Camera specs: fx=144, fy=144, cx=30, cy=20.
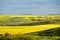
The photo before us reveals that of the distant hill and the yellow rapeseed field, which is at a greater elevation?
the yellow rapeseed field

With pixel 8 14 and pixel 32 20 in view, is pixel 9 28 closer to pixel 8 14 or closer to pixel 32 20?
pixel 8 14

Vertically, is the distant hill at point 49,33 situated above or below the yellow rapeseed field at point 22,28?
below

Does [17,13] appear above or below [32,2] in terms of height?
below

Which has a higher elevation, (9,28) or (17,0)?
(17,0)

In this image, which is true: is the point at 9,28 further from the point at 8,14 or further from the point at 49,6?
the point at 49,6

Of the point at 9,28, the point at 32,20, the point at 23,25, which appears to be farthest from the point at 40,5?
the point at 9,28

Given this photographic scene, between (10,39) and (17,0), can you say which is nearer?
(10,39)

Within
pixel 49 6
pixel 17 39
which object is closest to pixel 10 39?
pixel 17 39

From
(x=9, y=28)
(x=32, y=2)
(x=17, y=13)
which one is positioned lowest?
(x=9, y=28)

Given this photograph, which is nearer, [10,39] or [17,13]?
[10,39]
